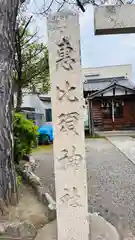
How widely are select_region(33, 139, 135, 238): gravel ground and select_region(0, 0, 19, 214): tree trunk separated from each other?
1465 millimetres

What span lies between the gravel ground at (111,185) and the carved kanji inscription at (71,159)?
4.78ft

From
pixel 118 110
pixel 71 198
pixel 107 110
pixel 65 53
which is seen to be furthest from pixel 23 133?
pixel 118 110

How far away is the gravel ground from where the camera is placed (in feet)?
14.3

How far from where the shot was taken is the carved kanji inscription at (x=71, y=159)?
2869mm

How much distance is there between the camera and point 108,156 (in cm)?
1040

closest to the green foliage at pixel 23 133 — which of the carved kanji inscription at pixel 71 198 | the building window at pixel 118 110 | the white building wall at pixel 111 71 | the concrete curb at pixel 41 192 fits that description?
the concrete curb at pixel 41 192

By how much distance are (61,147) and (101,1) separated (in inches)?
160

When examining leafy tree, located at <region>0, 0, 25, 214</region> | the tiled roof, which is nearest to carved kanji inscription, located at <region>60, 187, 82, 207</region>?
leafy tree, located at <region>0, 0, 25, 214</region>

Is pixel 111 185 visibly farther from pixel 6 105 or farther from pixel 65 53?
pixel 65 53

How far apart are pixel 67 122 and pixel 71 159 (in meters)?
0.38

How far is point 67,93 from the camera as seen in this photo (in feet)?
9.32

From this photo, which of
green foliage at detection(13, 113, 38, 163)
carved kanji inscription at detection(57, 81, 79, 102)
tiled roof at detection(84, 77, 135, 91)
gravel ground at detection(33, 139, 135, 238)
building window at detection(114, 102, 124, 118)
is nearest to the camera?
carved kanji inscription at detection(57, 81, 79, 102)

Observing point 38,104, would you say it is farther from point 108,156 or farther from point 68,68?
point 68,68

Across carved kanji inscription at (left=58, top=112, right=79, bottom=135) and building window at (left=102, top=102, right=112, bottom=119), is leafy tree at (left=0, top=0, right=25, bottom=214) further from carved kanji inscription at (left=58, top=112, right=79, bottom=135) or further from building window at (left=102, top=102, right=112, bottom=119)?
building window at (left=102, top=102, right=112, bottom=119)
